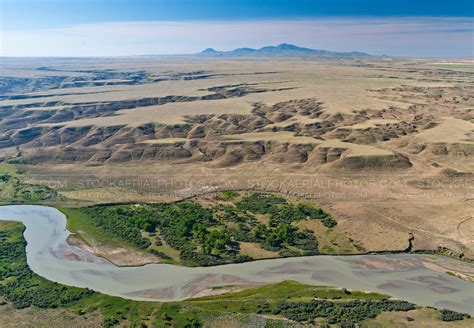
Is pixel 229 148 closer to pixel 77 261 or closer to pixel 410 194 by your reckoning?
pixel 410 194

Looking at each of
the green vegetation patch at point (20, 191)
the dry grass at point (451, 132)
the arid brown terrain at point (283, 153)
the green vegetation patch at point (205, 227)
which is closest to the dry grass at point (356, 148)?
the arid brown terrain at point (283, 153)

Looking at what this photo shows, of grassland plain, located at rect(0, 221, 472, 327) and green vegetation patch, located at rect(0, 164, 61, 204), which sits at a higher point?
green vegetation patch, located at rect(0, 164, 61, 204)

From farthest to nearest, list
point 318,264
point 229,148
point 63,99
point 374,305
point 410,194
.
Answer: point 63,99 < point 229,148 < point 410,194 < point 318,264 < point 374,305

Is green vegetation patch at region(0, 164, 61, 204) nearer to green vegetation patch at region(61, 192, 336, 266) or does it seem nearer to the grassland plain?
green vegetation patch at region(61, 192, 336, 266)

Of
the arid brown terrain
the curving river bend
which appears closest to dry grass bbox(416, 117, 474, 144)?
the arid brown terrain

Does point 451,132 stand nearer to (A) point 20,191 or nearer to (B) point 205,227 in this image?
(B) point 205,227

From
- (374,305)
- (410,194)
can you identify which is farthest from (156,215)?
(410,194)

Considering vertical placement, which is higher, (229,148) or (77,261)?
(229,148)
